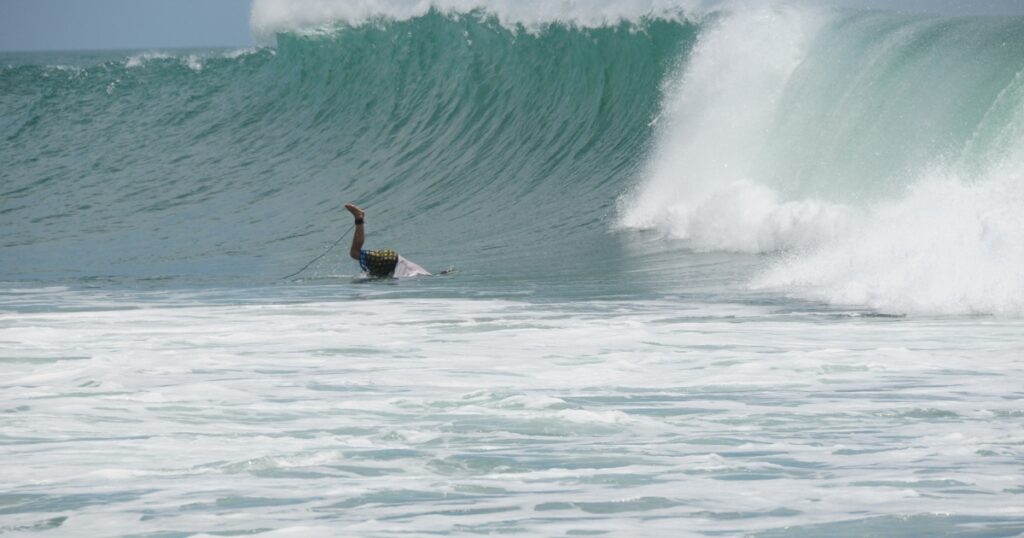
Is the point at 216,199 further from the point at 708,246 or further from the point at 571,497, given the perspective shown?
the point at 571,497

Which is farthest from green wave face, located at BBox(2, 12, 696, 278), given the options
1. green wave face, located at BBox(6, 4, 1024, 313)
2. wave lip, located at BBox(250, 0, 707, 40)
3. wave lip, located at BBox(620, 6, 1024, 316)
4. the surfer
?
the surfer

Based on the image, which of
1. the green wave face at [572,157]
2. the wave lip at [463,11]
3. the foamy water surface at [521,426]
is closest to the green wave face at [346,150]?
the green wave face at [572,157]

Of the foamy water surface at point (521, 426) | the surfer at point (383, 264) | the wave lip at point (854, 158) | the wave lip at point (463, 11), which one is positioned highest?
the wave lip at point (463, 11)

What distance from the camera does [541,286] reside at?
12250 millimetres

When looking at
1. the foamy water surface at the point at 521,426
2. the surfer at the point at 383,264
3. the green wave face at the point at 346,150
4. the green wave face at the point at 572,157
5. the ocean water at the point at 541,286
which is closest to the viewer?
the foamy water surface at the point at 521,426

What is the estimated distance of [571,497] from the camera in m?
4.93

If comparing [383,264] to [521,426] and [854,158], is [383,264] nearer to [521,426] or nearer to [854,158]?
[854,158]

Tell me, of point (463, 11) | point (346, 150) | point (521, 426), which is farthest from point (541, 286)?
point (463, 11)

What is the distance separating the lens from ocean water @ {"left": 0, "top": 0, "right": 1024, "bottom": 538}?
5.10 meters

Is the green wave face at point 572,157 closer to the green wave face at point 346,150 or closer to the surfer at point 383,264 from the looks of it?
the green wave face at point 346,150

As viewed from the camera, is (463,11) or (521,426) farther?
(463,11)

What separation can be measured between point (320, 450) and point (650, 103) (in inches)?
597

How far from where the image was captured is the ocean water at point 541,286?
5.10 metres

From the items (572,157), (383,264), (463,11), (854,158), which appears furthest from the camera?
(463,11)
